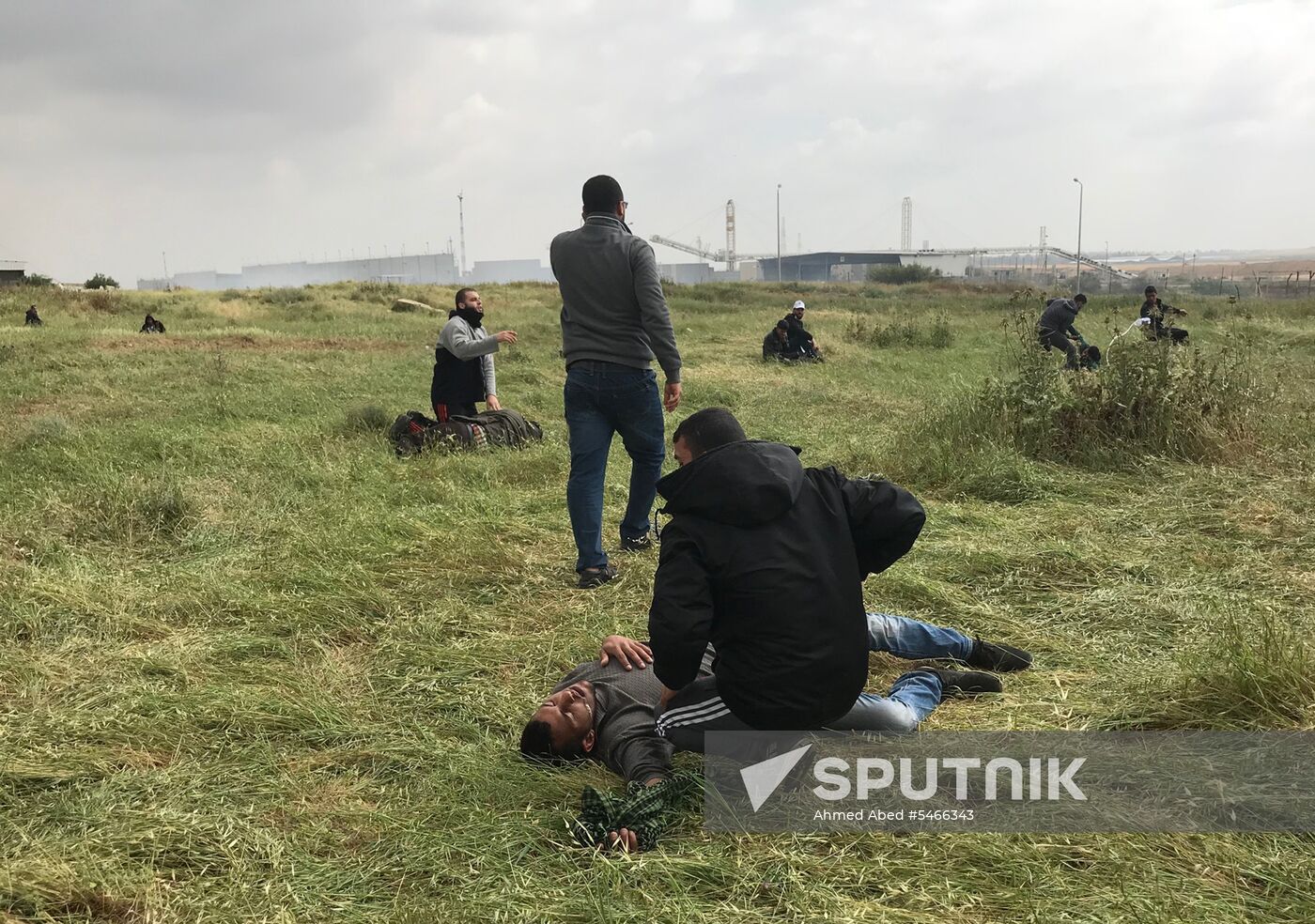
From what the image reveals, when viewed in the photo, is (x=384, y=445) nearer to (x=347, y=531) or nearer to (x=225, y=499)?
(x=225, y=499)

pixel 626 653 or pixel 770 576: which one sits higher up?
pixel 770 576

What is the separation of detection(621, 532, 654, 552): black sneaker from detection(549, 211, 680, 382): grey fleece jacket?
951 millimetres

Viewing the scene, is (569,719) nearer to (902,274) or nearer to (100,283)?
(100,283)

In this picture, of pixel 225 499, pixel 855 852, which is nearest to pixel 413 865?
pixel 855 852

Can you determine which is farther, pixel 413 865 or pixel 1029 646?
pixel 1029 646

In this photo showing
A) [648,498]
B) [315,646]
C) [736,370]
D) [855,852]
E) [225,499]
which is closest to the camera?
[855,852]

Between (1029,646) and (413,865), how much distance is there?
254 cm

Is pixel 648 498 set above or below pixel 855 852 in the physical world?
above

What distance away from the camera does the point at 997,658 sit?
344cm

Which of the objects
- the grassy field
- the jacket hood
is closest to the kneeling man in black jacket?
the jacket hood

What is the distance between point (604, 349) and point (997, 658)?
231 cm

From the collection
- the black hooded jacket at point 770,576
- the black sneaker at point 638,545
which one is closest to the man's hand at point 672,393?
the black sneaker at point 638,545

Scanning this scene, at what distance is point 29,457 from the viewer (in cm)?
700

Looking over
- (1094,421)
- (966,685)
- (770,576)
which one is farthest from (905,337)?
(770,576)
